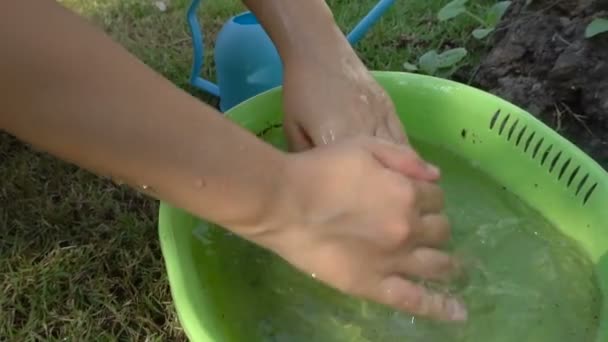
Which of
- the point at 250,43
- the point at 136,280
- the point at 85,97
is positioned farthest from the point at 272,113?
the point at 85,97

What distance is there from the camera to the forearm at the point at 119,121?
58 centimetres

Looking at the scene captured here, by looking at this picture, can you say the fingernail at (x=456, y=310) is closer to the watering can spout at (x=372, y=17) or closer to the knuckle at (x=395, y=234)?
the knuckle at (x=395, y=234)

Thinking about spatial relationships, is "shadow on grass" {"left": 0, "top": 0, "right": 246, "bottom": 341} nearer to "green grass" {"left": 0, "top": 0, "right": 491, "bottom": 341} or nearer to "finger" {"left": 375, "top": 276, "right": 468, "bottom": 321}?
"green grass" {"left": 0, "top": 0, "right": 491, "bottom": 341}

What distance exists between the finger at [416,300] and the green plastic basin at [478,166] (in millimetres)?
A: 155

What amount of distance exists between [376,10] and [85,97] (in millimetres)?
747

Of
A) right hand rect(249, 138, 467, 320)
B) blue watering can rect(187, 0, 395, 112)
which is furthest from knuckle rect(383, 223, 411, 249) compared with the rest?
blue watering can rect(187, 0, 395, 112)

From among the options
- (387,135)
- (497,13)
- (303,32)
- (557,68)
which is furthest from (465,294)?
(497,13)

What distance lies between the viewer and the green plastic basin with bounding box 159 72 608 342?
2.86 feet

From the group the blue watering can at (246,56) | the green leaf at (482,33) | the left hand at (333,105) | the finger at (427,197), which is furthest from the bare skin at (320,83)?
the green leaf at (482,33)

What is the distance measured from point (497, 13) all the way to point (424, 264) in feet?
2.72

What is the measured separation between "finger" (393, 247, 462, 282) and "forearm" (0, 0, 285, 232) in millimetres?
167

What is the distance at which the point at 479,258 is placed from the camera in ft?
3.35

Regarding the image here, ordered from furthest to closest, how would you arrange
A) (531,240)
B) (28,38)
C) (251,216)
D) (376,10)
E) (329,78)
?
(376,10) < (531,240) < (329,78) < (251,216) < (28,38)

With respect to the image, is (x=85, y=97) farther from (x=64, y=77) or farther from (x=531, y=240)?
(x=531, y=240)
